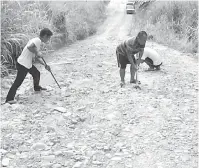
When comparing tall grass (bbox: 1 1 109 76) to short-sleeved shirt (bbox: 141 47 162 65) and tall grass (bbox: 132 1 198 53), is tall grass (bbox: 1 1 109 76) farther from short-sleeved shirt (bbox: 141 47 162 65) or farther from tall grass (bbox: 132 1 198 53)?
short-sleeved shirt (bbox: 141 47 162 65)

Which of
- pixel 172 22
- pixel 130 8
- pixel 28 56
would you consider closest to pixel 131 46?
pixel 28 56

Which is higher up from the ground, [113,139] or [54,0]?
[54,0]

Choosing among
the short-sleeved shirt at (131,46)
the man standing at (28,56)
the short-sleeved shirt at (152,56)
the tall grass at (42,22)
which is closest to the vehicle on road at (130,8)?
the tall grass at (42,22)

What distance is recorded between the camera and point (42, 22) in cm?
834

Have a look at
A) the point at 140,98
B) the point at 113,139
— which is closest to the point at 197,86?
the point at 140,98

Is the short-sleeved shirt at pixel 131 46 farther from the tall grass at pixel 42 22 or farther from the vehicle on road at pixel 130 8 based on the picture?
the vehicle on road at pixel 130 8

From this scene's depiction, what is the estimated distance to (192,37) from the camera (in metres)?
9.79

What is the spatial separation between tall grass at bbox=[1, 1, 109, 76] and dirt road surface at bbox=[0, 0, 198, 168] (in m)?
0.78

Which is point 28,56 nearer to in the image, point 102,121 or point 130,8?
point 102,121

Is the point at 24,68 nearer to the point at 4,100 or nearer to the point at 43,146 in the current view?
the point at 4,100

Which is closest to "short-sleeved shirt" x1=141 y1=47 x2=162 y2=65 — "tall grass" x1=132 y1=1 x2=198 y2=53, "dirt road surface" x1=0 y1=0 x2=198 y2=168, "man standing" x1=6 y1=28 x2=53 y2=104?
"dirt road surface" x1=0 y1=0 x2=198 y2=168

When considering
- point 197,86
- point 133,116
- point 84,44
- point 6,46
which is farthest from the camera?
point 84,44

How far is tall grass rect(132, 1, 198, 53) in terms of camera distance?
9.59 metres

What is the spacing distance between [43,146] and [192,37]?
6756 mm
